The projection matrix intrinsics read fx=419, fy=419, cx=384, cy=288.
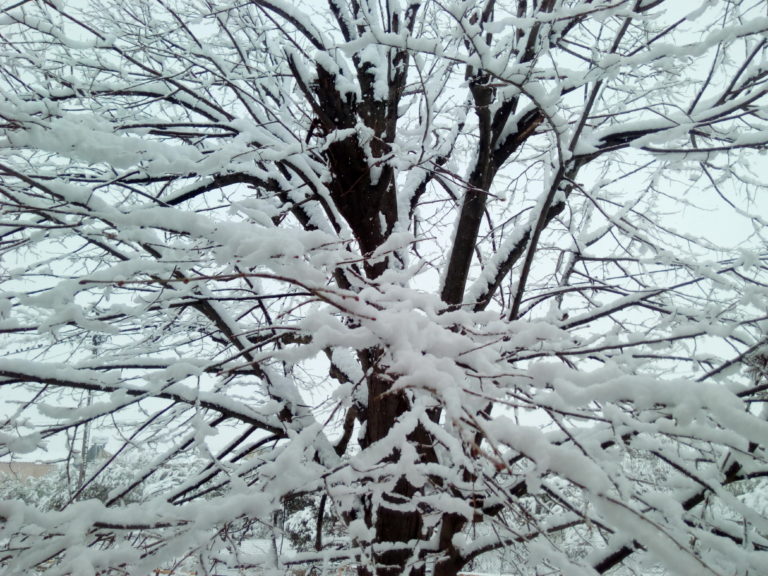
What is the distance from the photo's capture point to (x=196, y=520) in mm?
1105

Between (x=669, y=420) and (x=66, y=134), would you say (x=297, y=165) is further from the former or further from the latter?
(x=669, y=420)

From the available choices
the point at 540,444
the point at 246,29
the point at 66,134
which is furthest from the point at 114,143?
the point at 246,29

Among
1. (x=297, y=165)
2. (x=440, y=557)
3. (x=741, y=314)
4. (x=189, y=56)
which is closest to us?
(x=440, y=557)

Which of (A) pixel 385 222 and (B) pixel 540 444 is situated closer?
(B) pixel 540 444

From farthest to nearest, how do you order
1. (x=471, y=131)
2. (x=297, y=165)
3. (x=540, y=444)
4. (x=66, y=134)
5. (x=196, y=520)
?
(x=471, y=131) < (x=297, y=165) < (x=66, y=134) < (x=196, y=520) < (x=540, y=444)

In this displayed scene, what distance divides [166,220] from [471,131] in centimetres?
388

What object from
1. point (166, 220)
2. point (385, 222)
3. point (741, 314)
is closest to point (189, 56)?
point (385, 222)

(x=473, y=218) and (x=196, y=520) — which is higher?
(x=473, y=218)

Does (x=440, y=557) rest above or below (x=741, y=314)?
below

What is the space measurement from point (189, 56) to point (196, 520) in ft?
10.6

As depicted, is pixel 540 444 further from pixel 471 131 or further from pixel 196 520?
pixel 471 131

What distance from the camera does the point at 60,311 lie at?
1.52 m

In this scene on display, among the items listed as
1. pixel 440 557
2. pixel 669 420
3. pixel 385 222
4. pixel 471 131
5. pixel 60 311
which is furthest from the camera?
pixel 471 131

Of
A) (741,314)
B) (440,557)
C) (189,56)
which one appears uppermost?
(189,56)
